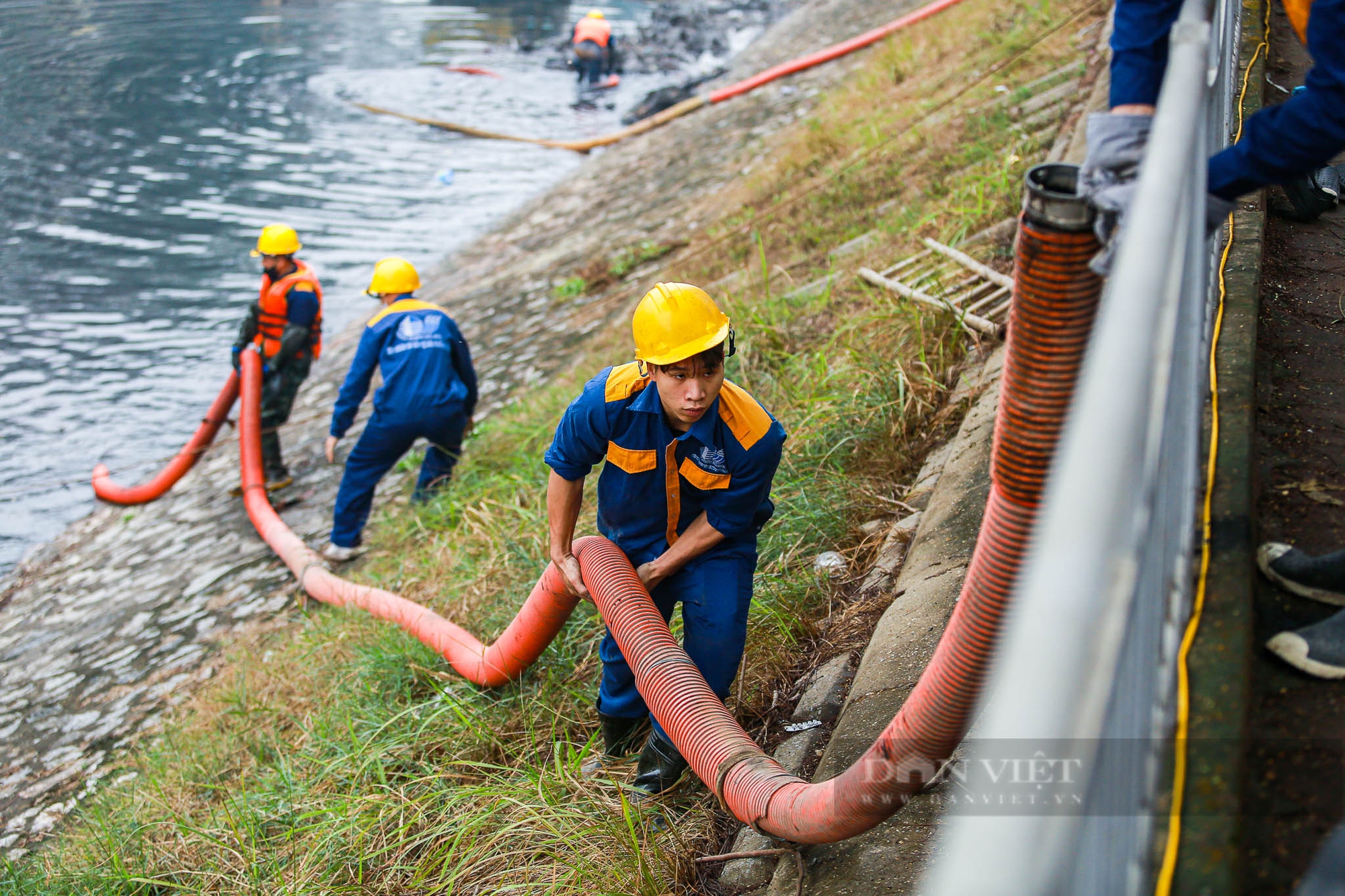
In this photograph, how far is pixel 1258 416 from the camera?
246cm

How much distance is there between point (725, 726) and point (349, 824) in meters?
1.37

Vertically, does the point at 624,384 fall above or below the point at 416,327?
above

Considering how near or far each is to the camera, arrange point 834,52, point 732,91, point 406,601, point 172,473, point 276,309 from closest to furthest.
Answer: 1. point 406,601
2. point 276,309
3. point 172,473
4. point 834,52
5. point 732,91

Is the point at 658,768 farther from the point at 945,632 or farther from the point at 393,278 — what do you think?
the point at 393,278

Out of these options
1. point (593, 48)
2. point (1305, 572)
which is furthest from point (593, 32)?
point (1305, 572)

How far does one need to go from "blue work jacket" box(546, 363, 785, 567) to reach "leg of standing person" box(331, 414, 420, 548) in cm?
347

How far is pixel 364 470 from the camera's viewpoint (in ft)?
20.5

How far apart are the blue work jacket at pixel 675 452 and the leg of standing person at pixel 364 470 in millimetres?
3472

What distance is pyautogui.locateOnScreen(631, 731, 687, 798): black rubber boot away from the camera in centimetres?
295

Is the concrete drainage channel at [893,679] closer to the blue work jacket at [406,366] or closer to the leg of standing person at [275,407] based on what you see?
the blue work jacket at [406,366]

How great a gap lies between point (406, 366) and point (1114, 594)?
557 cm

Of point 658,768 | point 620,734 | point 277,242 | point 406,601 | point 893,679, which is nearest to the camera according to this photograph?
point 893,679

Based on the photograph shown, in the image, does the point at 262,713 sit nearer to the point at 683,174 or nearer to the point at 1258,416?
the point at 1258,416

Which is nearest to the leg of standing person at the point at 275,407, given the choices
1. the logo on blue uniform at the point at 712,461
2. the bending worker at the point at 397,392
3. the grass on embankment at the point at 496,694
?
the bending worker at the point at 397,392
